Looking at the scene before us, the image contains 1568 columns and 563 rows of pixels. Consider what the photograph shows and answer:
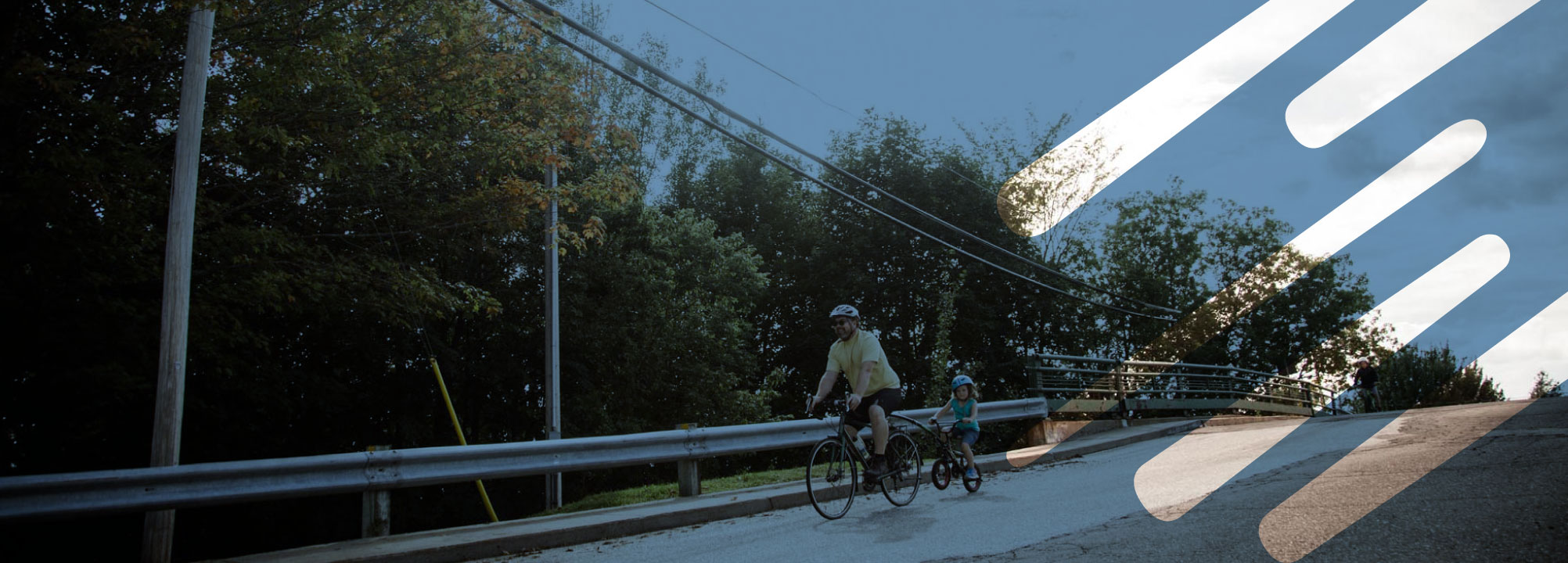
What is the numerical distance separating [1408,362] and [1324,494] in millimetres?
31111

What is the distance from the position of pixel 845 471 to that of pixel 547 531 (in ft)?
8.04

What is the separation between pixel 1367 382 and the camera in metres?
25.6

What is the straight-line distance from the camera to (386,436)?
71.9 ft

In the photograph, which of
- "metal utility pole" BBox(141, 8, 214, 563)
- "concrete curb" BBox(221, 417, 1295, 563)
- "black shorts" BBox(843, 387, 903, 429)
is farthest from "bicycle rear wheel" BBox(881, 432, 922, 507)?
"metal utility pole" BBox(141, 8, 214, 563)

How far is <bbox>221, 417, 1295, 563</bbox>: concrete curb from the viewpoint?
6.66 meters

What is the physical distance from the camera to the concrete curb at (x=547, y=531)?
Answer: 21.8 ft

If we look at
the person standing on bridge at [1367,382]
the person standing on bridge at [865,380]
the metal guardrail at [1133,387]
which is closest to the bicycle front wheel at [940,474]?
the person standing on bridge at [865,380]

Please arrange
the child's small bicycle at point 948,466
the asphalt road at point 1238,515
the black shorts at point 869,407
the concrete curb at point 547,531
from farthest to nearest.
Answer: the child's small bicycle at point 948,466 < the black shorts at point 869,407 < the concrete curb at point 547,531 < the asphalt road at point 1238,515

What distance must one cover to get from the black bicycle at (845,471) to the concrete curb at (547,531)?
821mm

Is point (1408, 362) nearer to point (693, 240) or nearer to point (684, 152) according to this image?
point (693, 240)

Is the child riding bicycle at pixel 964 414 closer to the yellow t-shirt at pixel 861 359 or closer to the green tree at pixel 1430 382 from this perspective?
the yellow t-shirt at pixel 861 359

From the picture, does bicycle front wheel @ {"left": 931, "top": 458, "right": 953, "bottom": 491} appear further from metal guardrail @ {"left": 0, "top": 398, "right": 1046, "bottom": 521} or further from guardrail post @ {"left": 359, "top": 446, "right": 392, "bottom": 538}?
guardrail post @ {"left": 359, "top": 446, "right": 392, "bottom": 538}

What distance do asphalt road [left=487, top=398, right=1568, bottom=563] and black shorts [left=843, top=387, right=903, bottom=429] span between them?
0.76 meters

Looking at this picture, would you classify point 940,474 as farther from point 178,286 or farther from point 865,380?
point 178,286
